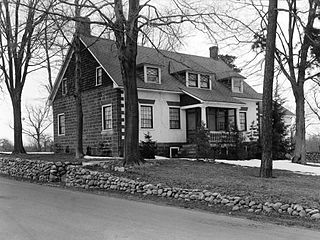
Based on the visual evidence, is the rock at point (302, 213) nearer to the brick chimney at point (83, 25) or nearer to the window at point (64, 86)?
the brick chimney at point (83, 25)

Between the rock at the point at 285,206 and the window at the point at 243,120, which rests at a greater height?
the window at the point at 243,120

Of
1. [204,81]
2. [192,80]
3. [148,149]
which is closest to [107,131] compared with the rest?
[148,149]

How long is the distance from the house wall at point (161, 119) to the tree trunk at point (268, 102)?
37.5ft

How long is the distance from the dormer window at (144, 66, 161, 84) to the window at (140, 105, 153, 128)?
1867 millimetres

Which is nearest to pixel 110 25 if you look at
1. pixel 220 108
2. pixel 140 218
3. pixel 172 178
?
pixel 172 178

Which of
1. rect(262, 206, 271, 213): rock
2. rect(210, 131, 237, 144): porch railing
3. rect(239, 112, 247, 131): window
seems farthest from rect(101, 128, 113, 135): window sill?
rect(262, 206, 271, 213): rock

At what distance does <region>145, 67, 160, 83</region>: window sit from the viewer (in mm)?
26547

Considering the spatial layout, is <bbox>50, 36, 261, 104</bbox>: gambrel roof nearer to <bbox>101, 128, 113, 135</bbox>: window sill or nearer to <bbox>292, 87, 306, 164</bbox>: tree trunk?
<bbox>101, 128, 113, 135</bbox>: window sill

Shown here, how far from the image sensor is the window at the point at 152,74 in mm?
26547

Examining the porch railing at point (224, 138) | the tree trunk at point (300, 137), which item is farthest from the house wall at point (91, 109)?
the tree trunk at point (300, 137)

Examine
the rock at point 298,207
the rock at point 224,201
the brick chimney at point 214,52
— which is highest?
the brick chimney at point 214,52

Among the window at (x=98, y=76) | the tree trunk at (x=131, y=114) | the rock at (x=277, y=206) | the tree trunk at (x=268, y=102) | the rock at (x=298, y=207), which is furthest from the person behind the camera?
the window at (x=98, y=76)

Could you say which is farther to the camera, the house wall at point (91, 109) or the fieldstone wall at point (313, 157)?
the fieldstone wall at point (313, 157)

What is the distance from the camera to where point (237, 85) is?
31797mm
